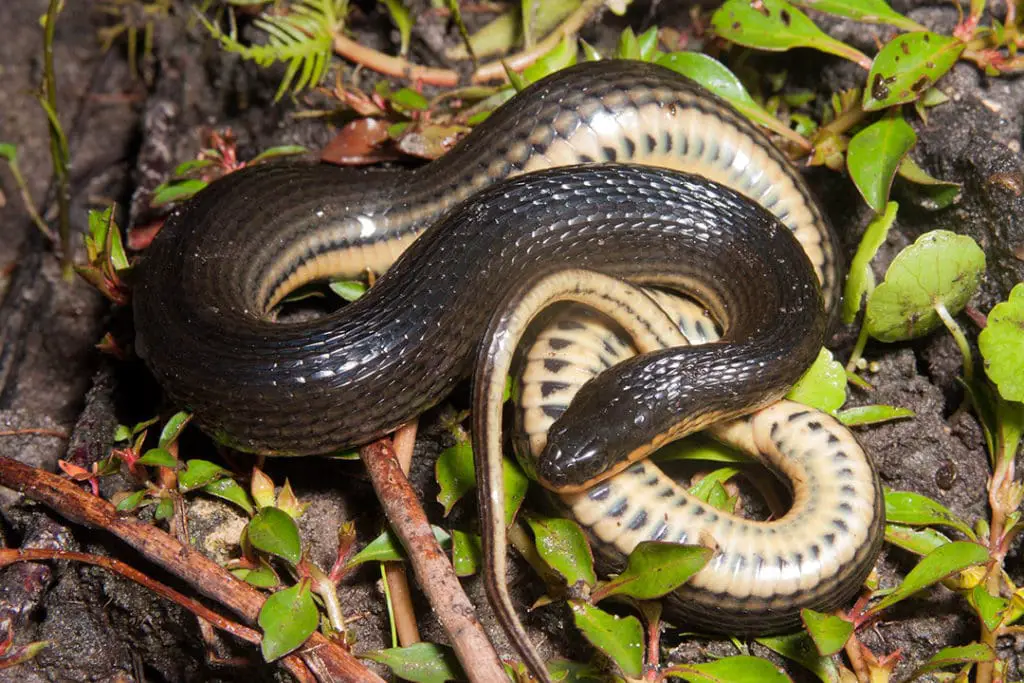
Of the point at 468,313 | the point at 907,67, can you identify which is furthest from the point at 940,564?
the point at 907,67

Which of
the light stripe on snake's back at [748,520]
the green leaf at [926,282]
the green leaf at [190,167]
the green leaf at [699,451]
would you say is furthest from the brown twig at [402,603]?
the green leaf at [190,167]

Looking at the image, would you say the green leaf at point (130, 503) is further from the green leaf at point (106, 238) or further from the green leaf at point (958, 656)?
the green leaf at point (958, 656)

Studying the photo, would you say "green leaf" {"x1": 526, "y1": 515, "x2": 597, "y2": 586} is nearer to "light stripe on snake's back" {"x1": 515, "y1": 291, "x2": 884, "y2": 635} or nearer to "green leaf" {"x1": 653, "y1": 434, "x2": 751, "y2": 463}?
"light stripe on snake's back" {"x1": 515, "y1": 291, "x2": 884, "y2": 635}

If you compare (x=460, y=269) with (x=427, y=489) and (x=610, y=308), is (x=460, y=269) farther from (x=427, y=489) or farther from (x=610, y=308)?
(x=427, y=489)

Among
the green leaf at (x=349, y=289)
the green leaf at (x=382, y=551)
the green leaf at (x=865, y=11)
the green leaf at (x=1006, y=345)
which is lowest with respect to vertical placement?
the green leaf at (x=382, y=551)

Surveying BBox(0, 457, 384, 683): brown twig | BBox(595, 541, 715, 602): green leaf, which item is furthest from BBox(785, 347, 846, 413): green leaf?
BBox(0, 457, 384, 683): brown twig

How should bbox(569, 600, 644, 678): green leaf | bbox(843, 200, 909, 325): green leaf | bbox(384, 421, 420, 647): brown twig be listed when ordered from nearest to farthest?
bbox(569, 600, 644, 678): green leaf
bbox(384, 421, 420, 647): brown twig
bbox(843, 200, 909, 325): green leaf

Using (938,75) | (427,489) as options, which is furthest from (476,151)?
(938,75)
